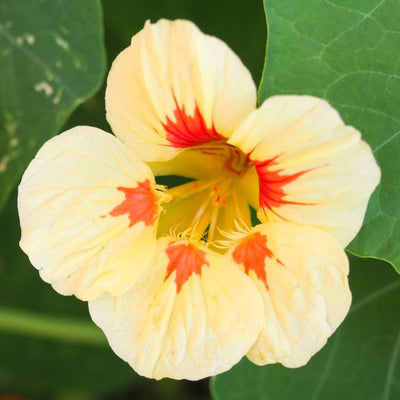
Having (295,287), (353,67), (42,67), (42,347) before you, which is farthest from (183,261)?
(42,347)

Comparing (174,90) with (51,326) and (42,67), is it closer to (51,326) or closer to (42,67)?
(42,67)

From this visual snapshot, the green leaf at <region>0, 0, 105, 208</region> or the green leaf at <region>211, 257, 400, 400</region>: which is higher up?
the green leaf at <region>0, 0, 105, 208</region>

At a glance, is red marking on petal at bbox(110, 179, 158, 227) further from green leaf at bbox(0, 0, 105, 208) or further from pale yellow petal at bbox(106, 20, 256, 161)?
green leaf at bbox(0, 0, 105, 208)

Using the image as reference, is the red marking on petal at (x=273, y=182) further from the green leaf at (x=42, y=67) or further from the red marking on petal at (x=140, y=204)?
the green leaf at (x=42, y=67)

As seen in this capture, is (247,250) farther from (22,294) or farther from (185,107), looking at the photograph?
(22,294)

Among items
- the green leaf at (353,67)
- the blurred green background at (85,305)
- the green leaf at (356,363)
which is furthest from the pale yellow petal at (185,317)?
the blurred green background at (85,305)

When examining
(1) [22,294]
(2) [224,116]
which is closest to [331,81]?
(2) [224,116]

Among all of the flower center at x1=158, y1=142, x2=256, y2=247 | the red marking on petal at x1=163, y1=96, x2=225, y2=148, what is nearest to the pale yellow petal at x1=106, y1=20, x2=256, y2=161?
the red marking on petal at x1=163, y1=96, x2=225, y2=148
